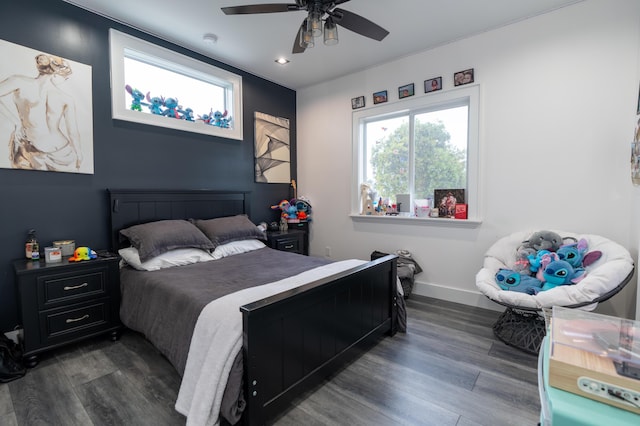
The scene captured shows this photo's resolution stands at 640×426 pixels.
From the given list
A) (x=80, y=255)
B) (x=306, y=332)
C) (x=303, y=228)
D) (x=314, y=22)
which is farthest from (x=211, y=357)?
(x=303, y=228)

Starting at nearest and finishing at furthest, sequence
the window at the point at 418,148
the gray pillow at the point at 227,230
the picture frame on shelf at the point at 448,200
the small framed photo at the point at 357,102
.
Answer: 1. the gray pillow at the point at 227,230
2. the window at the point at 418,148
3. the picture frame on shelf at the point at 448,200
4. the small framed photo at the point at 357,102

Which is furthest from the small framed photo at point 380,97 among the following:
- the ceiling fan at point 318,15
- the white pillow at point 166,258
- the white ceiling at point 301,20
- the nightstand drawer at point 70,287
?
the nightstand drawer at point 70,287

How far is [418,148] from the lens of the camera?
361cm

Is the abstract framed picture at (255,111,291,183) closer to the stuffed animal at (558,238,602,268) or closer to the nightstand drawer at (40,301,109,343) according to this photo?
the nightstand drawer at (40,301,109,343)

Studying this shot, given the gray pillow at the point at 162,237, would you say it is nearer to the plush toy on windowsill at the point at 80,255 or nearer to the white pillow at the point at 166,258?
the white pillow at the point at 166,258

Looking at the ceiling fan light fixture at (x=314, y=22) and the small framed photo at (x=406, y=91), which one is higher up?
the small framed photo at (x=406, y=91)

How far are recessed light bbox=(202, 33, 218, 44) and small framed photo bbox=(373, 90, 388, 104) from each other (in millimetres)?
1907

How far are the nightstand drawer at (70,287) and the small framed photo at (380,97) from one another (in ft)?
10.9

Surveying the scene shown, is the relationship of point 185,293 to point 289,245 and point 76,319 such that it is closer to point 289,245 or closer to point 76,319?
point 76,319

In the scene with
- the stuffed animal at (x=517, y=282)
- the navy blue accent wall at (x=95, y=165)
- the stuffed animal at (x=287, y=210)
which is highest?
the navy blue accent wall at (x=95, y=165)

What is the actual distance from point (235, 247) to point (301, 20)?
2.28 metres

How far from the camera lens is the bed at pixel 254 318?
55.2 inches

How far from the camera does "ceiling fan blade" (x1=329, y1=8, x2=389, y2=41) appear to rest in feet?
6.48

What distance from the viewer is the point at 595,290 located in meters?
1.96
